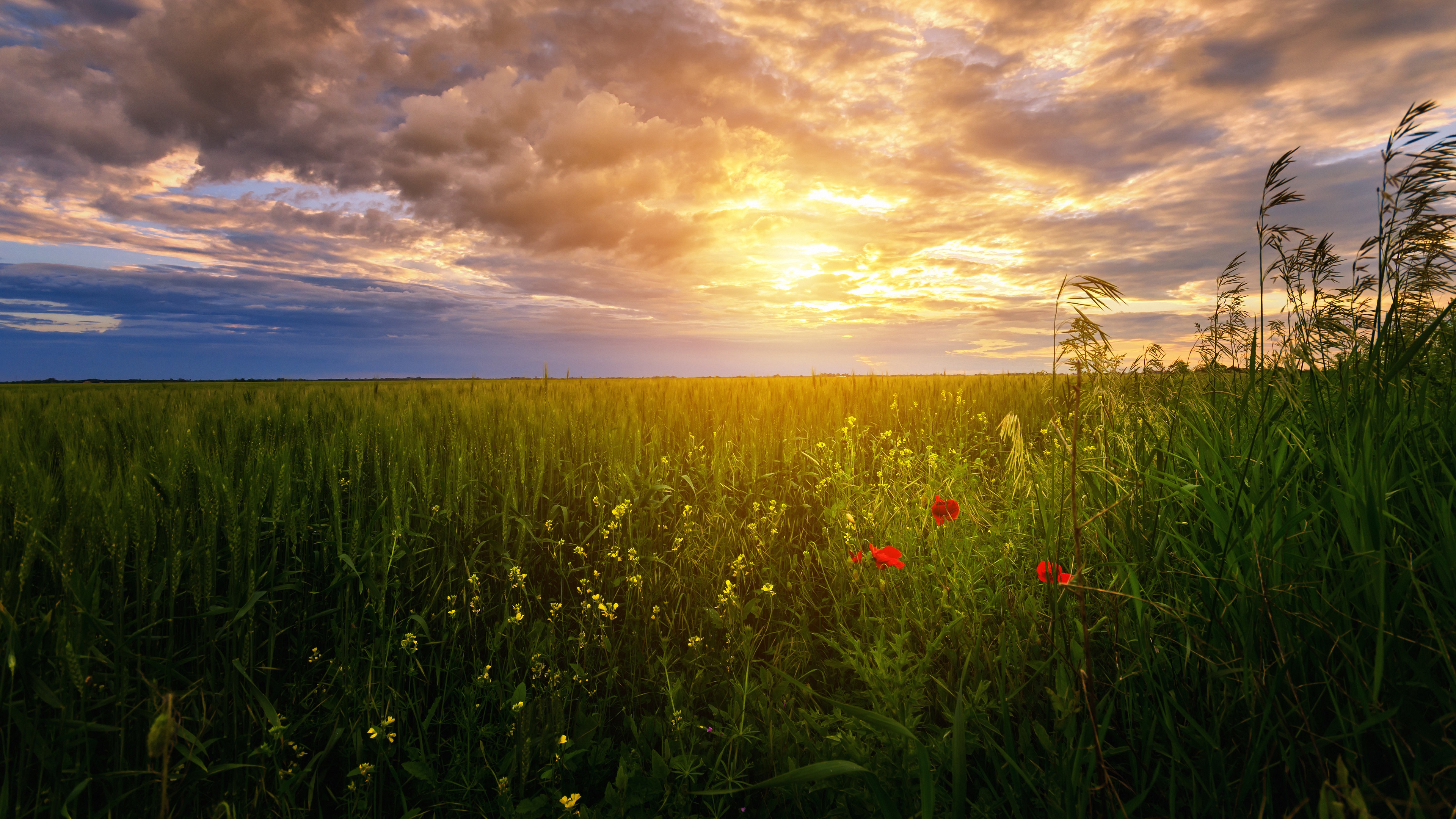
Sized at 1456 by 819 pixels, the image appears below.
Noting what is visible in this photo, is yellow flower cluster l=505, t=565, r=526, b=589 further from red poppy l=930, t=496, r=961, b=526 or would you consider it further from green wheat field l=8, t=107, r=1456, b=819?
red poppy l=930, t=496, r=961, b=526

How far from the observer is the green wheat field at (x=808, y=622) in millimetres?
1359

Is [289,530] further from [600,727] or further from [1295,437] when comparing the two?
[1295,437]

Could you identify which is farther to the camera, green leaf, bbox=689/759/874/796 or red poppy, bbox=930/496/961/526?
red poppy, bbox=930/496/961/526

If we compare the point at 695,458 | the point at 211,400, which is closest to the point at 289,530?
the point at 695,458

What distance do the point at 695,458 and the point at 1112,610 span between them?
3103 mm

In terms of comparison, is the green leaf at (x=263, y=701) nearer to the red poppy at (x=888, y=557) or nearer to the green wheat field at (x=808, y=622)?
the green wheat field at (x=808, y=622)

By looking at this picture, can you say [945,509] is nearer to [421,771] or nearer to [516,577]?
[516,577]

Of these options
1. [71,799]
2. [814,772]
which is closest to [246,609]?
[71,799]

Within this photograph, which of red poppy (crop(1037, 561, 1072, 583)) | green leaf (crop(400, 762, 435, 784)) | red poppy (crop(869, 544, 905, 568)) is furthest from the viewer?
red poppy (crop(869, 544, 905, 568))

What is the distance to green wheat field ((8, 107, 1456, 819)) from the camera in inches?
53.5

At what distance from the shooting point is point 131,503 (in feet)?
6.05

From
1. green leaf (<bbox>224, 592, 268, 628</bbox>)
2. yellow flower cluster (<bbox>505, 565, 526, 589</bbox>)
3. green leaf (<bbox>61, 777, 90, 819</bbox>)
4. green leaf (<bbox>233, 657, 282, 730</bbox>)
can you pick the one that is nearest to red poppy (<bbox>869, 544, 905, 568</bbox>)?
yellow flower cluster (<bbox>505, 565, 526, 589</bbox>)

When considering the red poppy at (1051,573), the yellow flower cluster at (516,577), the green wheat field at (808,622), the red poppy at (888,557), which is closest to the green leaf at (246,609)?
the green wheat field at (808,622)

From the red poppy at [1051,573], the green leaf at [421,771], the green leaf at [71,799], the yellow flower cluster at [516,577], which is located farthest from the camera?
the yellow flower cluster at [516,577]
